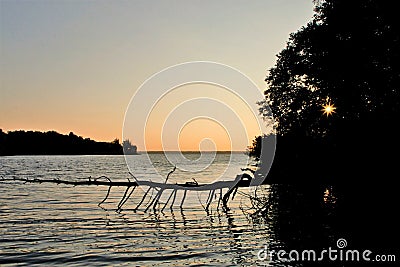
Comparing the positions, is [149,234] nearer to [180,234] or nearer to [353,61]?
[180,234]

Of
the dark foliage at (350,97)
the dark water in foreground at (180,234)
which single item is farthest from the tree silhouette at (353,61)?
the dark water in foreground at (180,234)

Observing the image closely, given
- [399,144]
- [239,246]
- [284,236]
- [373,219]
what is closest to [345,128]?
[399,144]

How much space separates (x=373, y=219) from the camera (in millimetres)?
28734

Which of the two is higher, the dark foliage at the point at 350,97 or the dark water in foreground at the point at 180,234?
the dark foliage at the point at 350,97

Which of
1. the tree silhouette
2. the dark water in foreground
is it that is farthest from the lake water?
the tree silhouette

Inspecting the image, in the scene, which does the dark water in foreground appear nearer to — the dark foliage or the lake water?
the lake water

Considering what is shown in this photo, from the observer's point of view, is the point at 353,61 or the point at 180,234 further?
the point at 353,61

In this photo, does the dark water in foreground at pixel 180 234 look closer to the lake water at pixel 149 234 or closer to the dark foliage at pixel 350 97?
the lake water at pixel 149 234

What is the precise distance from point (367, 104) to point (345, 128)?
3.18 metres

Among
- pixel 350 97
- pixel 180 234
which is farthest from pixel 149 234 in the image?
pixel 350 97

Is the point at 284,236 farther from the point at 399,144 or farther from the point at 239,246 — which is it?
the point at 399,144

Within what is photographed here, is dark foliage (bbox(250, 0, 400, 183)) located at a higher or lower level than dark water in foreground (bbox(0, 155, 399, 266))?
higher

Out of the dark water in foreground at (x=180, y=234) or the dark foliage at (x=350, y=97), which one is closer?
the dark water in foreground at (x=180, y=234)

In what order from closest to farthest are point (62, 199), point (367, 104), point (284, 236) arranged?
point (284, 236) < point (367, 104) < point (62, 199)
